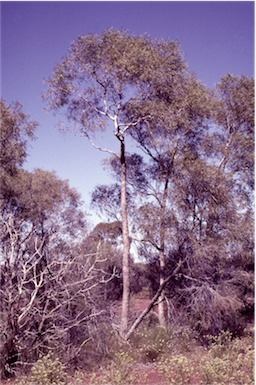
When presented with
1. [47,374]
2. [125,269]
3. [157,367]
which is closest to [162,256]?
[125,269]

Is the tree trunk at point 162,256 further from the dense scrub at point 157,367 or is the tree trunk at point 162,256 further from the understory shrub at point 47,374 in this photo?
the understory shrub at point 47,374

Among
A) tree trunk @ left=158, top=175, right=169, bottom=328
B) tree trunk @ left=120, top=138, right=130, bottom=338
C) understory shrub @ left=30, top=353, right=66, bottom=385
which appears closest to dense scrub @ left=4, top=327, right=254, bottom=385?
understory shrub @ left=30, top=353, right=66, bottom=385

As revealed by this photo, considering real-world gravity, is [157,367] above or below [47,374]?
below

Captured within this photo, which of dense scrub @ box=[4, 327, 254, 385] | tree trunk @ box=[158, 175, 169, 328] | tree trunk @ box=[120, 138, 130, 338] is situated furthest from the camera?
tree trunk @ box=[158, 175, 169, 328]

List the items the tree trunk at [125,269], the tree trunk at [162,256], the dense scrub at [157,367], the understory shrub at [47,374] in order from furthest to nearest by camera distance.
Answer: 1. the tree trunk at [162,256]
2. the tree trunk at [125,269]
3. the dense scrub at [157,367]
4. the understory shrub at [47,374]

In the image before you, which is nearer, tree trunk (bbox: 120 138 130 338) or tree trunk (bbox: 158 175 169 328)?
tree trunk (bbox: 120 138 130 338)

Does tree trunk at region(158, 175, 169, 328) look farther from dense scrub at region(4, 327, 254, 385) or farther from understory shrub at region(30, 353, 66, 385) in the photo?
understory shrub at region(30, 353, 66, 385)

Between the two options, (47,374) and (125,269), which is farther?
(125,269)

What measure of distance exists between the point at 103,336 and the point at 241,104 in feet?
27.7

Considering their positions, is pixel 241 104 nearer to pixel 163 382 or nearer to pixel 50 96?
pixel 50 96

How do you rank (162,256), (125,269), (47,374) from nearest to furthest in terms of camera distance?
1. (47,374)
2. (125,269)
3. (162,256)

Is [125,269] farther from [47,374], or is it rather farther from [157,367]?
[47,374]

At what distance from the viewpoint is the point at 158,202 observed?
11672 mm

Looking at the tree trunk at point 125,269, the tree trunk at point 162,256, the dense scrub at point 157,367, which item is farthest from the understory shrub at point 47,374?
the tree trunk at point 162,256
